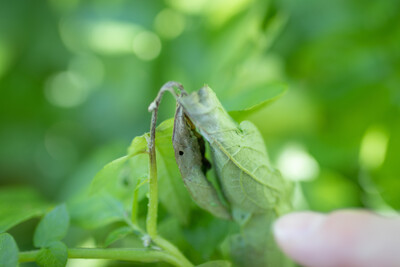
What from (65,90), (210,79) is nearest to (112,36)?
(65,90)

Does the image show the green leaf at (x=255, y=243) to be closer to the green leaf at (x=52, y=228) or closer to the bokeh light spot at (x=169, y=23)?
the green leaf at (x=52, y=228)

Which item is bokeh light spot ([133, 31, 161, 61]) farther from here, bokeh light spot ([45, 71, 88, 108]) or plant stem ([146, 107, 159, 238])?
plant stem ([146, 107, 159, 238])

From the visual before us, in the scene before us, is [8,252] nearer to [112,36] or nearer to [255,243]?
[255,243]

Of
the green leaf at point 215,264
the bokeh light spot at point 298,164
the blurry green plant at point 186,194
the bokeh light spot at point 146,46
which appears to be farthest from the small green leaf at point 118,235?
the bokeh light spot at point 146,46

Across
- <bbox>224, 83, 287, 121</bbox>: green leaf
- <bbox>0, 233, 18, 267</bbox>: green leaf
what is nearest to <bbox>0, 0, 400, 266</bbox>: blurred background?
<bbox>224, 83, 287, 121</bbox>: green leaf

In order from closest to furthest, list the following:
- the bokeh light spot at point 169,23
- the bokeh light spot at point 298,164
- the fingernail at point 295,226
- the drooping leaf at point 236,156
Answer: the drooping leaf at point 236,156, the fingernail at point 295,226, the bokeh light spot at point 298,164, the bokeh light spot at point 169,23

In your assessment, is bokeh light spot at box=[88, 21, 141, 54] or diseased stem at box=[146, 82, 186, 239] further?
bokeh light spot at box=[88, 21, 141, 54]
